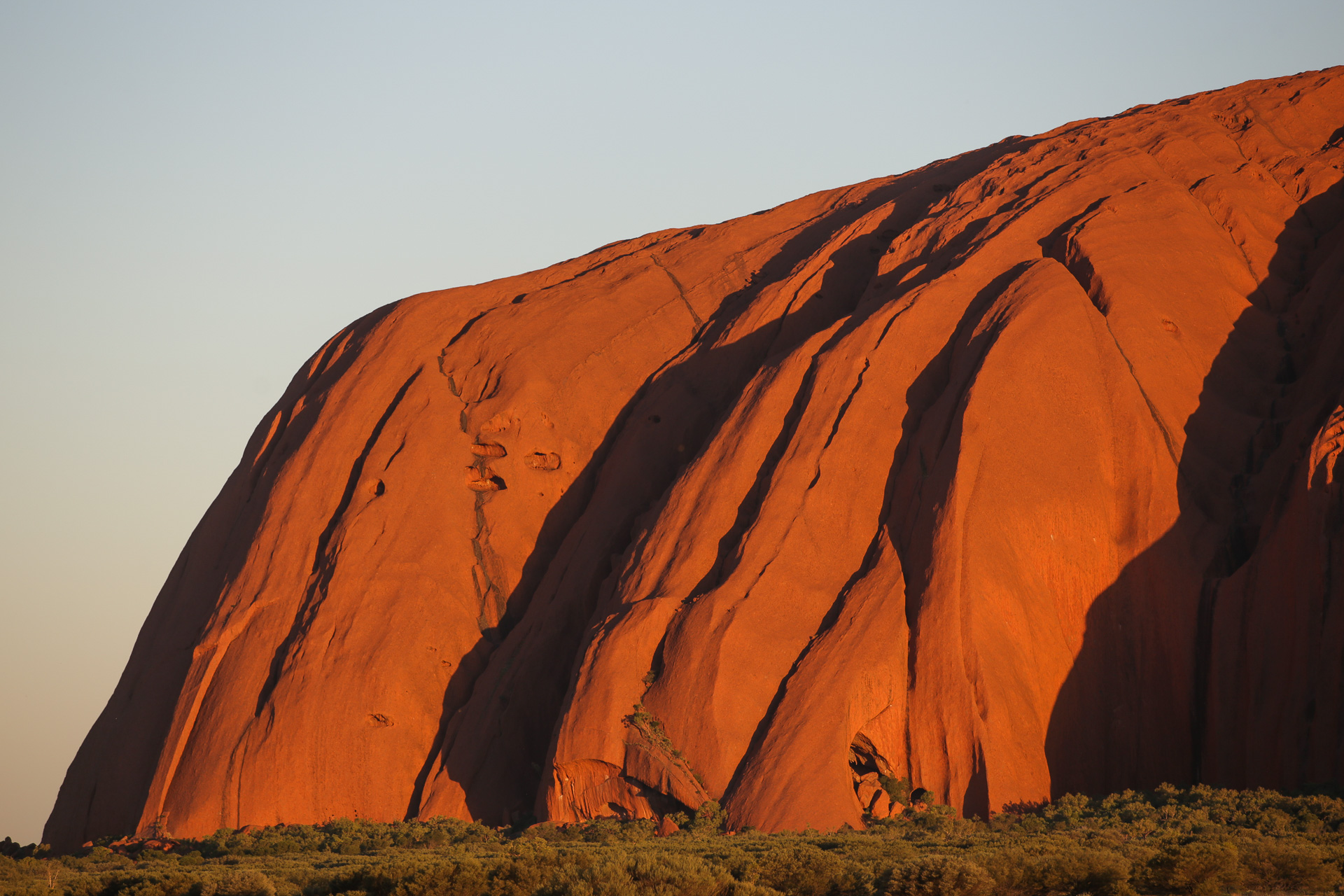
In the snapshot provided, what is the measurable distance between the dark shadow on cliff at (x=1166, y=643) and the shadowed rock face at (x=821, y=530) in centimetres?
8

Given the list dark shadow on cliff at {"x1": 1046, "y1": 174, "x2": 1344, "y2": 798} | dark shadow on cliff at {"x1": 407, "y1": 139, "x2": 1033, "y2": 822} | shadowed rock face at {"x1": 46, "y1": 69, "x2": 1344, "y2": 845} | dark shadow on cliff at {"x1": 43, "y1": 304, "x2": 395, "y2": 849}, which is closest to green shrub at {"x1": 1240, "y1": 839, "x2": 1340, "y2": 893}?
shadowed rock face at {"x1": 46, "y1": 69, "x2": 1344, "y2": 845}

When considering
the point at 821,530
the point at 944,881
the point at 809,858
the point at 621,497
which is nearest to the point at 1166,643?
the point at 821,530

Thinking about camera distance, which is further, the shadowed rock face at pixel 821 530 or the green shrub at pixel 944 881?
the shadowed rock face at pixel 821 530

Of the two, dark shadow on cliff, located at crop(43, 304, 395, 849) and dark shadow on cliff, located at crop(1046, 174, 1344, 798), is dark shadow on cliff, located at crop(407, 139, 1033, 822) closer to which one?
dark shadow on cliff, located at crop(43, 304, 395, 849)

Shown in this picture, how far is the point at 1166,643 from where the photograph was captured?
26.5 metres

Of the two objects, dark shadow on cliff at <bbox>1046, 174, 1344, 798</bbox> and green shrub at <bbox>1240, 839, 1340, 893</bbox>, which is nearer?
green shrub at <bbox>1240, 839, 1340, 893</bbox>

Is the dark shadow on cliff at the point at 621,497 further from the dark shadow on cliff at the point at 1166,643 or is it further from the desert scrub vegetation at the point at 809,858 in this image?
the dark shadow on cliff at the point at 1166,643

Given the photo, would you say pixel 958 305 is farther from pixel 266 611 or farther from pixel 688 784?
pixel 266 611

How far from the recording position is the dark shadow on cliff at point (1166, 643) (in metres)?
26.0

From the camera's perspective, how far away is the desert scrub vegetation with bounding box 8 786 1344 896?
17.8 metres

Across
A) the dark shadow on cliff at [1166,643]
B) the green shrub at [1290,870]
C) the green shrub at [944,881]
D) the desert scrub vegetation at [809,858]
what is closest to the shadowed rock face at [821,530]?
the dark shadow on cliff at [1166,643]

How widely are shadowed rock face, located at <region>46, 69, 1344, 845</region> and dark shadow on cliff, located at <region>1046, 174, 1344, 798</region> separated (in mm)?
84

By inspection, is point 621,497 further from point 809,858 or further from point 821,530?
point 809,858

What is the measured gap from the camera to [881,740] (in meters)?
25.0
